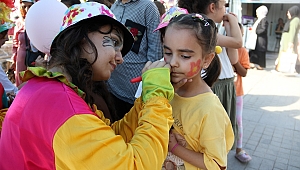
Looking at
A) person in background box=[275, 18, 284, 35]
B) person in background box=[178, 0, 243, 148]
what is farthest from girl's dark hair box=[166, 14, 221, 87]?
person in background box=[275, 18, 284, 35]

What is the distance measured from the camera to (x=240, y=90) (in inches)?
138

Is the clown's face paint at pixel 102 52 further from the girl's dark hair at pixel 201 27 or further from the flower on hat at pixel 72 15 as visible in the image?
the girl's dark hair at pixel 201 27

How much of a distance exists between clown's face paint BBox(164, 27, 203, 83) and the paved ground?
2.44 m

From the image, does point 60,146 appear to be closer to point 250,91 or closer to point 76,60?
point 76,60

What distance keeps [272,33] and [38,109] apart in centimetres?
1241

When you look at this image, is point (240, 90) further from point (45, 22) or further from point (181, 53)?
point (45, 22)

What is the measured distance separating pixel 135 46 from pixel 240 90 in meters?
1.56

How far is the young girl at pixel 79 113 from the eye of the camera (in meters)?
0.99

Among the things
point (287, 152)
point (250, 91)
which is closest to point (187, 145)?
point (287, 152)

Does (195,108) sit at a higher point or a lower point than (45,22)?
lower

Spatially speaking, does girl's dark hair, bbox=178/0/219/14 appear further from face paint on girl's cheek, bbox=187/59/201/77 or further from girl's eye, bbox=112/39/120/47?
girl's eye, bbox=112/39/120/47

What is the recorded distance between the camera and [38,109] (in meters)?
1.04

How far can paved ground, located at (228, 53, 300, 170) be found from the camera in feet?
12.2

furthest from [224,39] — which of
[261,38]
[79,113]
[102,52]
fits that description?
[261,38]
